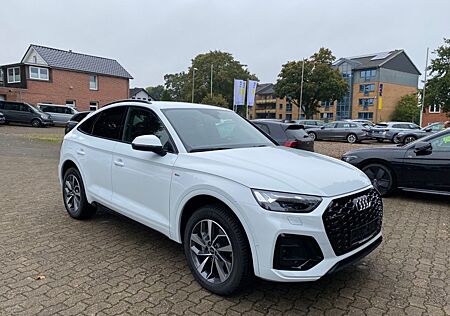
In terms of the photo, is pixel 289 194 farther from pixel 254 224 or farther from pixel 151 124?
pixel 151 124

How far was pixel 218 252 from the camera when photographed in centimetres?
315

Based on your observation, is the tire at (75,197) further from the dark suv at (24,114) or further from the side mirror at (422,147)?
the dark suv at (24,114)

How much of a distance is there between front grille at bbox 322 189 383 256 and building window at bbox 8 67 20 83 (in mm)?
39199

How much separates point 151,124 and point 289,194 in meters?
1.94

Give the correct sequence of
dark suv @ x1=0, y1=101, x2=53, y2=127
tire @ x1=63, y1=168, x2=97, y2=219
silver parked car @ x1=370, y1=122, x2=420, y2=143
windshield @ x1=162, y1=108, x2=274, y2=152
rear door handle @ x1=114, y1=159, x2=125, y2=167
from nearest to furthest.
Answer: windshield @ x1=162, y1=108, x2=274, y2=152 → rear door handle @ x1=114, y1=159, x2=125, y2=167 → tire @ x1=63, y1=168, x2=97, y2=219 → silver parked car @ x1=370, y1=122, x2=420, y2=143 → dark suv @ x1=0, y1=101, x2=53, y2=127

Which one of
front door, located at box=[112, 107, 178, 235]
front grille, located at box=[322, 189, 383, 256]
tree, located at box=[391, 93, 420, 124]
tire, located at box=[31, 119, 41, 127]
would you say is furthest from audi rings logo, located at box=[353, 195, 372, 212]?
tree, located at box=[391, 93, 420, 124]

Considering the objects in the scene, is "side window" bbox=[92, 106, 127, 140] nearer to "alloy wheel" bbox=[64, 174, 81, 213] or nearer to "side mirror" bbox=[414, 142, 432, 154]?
"alloy wheel" bbox=[64, 174, 81, 213]

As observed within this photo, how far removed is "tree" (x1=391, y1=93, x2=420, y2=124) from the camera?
62938 mm

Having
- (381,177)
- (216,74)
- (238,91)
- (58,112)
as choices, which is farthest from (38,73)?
(216,74)

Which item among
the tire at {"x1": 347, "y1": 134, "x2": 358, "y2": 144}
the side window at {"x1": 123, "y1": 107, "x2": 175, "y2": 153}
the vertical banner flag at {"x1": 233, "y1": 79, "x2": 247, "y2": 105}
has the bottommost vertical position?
the tire at {"x1": 347, "y1": 134, "x2": 358, "y2": 144}

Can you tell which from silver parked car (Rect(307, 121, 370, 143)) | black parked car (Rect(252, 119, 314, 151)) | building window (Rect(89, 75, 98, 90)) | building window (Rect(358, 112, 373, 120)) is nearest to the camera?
black parked car (Rect(252, 119, 314, 151))

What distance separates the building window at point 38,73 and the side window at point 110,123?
114ft

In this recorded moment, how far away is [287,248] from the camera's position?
276cm

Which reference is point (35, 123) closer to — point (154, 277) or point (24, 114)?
point (24, 114)
